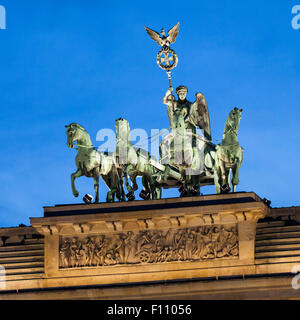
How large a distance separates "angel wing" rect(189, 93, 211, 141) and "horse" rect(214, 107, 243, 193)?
139cm

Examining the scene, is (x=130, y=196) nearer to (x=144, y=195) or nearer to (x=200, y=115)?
(x=144, y=195)

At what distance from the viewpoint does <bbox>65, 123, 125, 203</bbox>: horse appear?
4084 centimetres

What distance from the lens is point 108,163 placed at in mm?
40969

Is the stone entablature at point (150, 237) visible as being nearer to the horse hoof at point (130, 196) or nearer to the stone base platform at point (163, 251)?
the stone base platform at point (163, 251)

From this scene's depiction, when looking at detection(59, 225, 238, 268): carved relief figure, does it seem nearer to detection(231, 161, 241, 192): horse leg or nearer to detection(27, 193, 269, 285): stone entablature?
detection(27, 193, 269, 285): stone entablature

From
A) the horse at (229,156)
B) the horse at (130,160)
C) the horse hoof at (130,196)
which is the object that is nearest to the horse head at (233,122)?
the horse at (229,156)

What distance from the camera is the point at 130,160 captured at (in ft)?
134

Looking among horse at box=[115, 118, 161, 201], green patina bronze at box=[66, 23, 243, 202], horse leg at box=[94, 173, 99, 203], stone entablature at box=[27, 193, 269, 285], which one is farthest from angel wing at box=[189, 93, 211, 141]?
horse leg at box=[94, 173, 99, 203]

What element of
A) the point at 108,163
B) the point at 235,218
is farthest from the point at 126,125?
the point at 235,218

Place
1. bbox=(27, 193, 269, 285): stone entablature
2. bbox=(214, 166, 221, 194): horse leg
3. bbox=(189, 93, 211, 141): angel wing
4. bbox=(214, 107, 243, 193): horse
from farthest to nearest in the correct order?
bbox=(189, 93, 211, 141): angel wing
bbox=(214, 166, 221, 194): horse leg
bbox=(214, 107, 243, 193): horse
bbox=(27, 193, 269, 285): stone entablature

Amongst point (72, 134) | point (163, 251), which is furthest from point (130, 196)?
point (72, 134)

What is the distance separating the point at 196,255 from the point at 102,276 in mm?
2315
